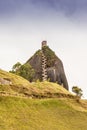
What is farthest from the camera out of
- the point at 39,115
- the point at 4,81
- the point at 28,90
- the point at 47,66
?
the point at 47,66

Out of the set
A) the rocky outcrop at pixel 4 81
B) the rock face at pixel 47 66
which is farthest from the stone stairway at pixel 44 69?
the rocky outcrop at pixel 4 81

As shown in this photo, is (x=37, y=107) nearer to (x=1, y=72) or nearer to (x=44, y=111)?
(x=44, y=111)

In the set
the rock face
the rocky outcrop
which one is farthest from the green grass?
the rock face

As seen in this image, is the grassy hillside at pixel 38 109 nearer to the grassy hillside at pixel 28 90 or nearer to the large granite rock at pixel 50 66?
the grassy hillside at pixel 28 90

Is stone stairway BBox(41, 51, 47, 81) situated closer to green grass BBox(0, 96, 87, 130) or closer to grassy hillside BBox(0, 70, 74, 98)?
grassy hillside BBox(0, 70, 74, 98)

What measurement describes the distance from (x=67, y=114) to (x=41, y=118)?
8390 mm

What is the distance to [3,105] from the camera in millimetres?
55844

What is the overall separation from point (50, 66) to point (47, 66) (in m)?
1.03

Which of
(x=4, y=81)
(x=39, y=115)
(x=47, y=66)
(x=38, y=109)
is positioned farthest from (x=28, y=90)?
(x=47, y=66)

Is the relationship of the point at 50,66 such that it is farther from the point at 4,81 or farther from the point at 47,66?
the point at 4,81

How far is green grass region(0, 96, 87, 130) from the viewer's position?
51716 mm

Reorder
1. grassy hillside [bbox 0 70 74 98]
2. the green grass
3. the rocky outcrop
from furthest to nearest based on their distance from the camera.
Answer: the rocky outcrop < grassy hillside [bbox 0 70 74 98] < the green grass

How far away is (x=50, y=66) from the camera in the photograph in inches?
4461

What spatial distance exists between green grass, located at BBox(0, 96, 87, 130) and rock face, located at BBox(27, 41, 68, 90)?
40.3m
